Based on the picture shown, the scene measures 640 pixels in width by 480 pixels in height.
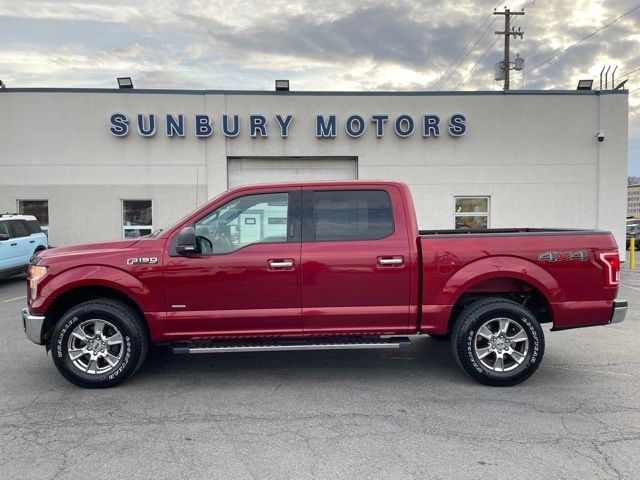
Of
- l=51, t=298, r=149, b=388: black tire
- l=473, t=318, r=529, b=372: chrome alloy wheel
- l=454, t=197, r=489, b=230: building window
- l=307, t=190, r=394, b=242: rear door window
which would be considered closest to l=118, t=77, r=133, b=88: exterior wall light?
l=454, t=197, r=489, b=230: building window

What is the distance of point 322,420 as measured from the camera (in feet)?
12.9

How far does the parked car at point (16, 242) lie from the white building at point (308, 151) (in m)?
2.15

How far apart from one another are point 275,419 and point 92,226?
13.1m

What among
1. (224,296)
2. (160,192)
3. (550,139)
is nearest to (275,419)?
(224,296)

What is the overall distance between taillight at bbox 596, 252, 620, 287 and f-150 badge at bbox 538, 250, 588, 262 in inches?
5.6

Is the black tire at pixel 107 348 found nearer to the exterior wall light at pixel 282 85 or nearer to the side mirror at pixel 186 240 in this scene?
the side mirror at pixel 186 240

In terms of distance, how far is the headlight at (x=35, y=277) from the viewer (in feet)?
15.3

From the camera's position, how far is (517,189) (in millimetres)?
15828

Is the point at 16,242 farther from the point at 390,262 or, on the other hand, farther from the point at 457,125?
the point at 457,125

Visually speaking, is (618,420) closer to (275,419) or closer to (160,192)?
(275,419)

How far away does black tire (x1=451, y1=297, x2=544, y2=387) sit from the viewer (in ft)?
15.3

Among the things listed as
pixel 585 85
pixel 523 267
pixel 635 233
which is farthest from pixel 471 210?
pixel 635 233

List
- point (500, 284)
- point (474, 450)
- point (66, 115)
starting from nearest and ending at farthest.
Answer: point (474, 450) → point (500, 284) → point (66, 115)

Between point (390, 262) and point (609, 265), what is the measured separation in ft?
7.00
